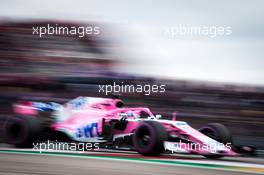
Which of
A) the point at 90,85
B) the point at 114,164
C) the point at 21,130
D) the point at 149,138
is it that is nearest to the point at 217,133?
the point at 149,138

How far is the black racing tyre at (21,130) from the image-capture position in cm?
632

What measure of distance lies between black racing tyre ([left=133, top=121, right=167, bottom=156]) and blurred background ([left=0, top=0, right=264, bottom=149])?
0.34 meters

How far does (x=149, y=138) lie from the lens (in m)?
5.66

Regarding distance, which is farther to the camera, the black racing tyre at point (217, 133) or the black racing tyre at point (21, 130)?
the black racing tyre at point (21, 130)

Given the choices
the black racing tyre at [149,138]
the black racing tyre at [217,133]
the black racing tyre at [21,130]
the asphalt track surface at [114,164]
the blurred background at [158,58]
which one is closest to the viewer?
the asphalt track surface at [114,164]

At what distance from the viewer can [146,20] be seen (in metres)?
6.29

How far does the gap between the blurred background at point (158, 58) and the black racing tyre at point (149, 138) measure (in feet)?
1.11

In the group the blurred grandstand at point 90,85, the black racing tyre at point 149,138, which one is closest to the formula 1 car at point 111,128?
the black racing tyre at point 149,138

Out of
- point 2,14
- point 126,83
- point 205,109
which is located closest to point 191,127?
point 205,109

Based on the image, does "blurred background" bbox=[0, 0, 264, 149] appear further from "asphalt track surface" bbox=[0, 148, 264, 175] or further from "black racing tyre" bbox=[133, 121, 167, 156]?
"asphalt track surface" bbox=[0, 148, 264, 175]

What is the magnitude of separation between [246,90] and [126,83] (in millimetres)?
1326

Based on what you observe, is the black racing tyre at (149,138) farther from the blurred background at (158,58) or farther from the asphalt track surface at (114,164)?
the blurred background at (158,58)

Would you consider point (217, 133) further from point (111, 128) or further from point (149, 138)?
point (111, 128)

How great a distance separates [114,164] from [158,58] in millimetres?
1684
